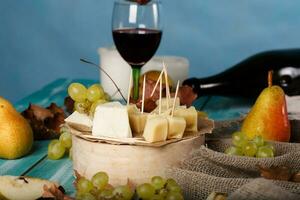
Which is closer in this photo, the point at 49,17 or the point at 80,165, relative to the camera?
the point at 80,165

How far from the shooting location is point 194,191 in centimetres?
120

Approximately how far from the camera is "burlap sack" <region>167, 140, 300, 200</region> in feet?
3.82

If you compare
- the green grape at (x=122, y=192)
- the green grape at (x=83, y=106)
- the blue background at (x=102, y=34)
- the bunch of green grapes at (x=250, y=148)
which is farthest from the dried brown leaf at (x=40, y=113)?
the blue background at (x=102, y=34)

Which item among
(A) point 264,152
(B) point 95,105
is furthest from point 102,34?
(A) point 264,152

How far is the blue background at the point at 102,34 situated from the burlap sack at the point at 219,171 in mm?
1936

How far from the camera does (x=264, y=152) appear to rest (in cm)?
131

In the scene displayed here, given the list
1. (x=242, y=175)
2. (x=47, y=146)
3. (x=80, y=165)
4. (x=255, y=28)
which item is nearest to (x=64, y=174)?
(x=80, y=165)

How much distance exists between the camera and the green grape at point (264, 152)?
1.31 meters

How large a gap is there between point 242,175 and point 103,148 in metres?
0.25

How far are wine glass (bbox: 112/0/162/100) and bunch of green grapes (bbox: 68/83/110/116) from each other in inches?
9.1

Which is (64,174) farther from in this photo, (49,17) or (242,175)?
(49,17)

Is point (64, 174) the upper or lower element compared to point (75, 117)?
lower

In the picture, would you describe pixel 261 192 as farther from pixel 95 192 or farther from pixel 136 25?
pixel 136 25

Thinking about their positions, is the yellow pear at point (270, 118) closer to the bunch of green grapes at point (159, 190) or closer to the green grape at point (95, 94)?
the green grape at point (95, 94)
